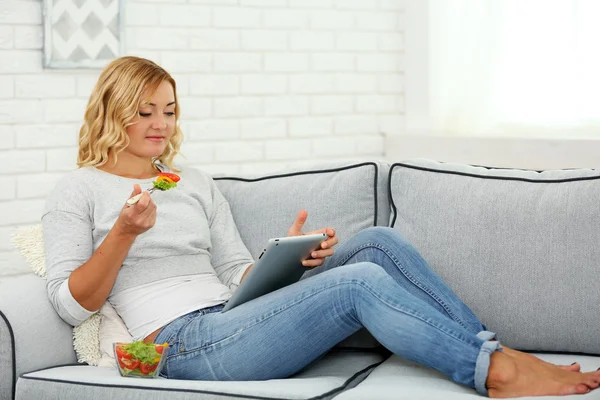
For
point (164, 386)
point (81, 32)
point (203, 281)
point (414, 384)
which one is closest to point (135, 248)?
point (203, 281)

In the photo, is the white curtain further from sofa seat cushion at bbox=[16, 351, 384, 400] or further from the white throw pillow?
the white throw pillow

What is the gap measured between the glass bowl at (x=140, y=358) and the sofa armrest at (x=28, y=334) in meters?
0.25

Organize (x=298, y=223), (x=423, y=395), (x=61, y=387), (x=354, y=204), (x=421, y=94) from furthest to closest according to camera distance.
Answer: (x=421, y=94)
(x=354, y=204)
(x=298, y=223)
(x=61, y=387)
(x=423, y=395)

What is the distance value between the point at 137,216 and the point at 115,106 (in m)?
0.45

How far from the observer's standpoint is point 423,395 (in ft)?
5.94

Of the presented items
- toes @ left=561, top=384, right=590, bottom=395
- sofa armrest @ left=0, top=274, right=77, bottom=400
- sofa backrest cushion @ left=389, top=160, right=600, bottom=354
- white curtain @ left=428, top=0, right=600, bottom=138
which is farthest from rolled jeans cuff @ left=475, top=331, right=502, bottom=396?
white curtain @ left=428, top=0, right=600, bottom=138

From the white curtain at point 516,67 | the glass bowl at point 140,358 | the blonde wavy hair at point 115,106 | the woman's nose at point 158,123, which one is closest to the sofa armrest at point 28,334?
the glass bowl at point 140,358

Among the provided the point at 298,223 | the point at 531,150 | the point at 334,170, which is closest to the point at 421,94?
the point at 531,150

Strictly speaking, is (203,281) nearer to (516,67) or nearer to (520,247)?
(520,247)

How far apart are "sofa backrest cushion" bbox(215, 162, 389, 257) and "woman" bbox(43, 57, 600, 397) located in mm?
85

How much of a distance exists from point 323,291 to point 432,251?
0.50m

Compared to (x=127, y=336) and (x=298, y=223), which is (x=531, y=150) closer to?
(x=298, y=223)

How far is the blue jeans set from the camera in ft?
6.20

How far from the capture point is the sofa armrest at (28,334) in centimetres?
206
